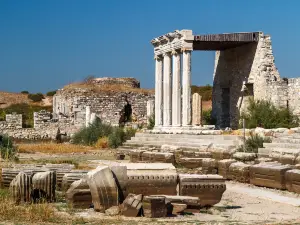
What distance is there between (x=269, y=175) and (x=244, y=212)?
11.0ft

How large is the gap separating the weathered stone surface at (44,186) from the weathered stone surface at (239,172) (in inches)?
211

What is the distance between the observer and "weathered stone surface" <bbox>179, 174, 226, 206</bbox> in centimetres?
1029

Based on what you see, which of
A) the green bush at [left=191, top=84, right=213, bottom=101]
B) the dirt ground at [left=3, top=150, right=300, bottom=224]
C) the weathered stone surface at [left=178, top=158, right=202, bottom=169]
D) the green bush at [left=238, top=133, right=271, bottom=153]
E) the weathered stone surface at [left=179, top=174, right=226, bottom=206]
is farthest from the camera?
the green bush at [left=191, top=84, right=213, bottom=101]

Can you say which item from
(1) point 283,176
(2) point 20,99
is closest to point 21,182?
(1) point 283,176

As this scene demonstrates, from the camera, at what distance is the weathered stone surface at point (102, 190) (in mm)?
9453

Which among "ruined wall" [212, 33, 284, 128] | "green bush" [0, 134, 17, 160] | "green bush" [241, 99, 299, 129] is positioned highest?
"ruined wall" [212, 33, 284, 128]

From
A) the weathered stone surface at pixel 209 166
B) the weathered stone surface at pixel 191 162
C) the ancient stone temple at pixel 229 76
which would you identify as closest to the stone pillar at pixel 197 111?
the ancient stone temple at pixel 229 76

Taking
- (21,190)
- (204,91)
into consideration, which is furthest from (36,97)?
(21,190)

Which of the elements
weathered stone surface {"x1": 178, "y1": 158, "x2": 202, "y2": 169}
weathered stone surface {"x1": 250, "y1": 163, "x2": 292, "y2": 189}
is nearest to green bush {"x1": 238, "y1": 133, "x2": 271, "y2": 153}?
weathered stone surface {"x1": 178, "y1": 158, "x2": 202, "y2": 169}

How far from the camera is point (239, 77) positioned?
30203 mm

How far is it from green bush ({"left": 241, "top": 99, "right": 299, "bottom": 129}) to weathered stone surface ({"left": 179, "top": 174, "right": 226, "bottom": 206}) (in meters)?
16.1

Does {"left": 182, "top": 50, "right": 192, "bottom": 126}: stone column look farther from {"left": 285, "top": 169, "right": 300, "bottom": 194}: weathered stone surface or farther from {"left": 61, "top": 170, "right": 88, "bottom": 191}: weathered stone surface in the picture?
{"left": 61, "top": 170, "right": 88, "bottom": 191}: weathered stone surface

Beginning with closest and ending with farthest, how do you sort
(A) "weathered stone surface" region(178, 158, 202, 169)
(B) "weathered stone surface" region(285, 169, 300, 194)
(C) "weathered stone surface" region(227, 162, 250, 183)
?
(B) "weathered stone surface" region(285, 169, 300, 194) → (C) "weathered stone surface" region(227, 162, 250, 183) → (A) "weathered stone surface" region(178, 158, 202, 169)

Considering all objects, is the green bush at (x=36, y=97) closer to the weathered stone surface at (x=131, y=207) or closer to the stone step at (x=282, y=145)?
the stone step at (x=282, y=145)
